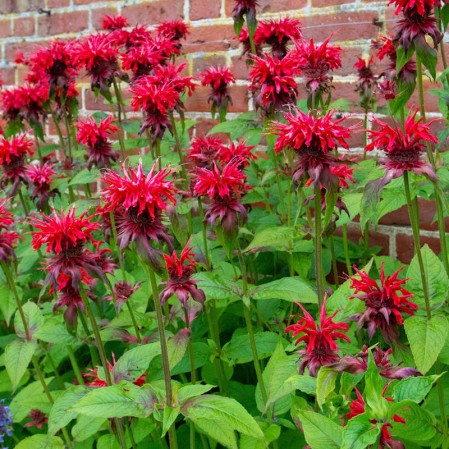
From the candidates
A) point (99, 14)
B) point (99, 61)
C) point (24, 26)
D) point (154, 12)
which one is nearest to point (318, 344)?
point (99, 61)

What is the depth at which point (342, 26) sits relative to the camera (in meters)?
1.78

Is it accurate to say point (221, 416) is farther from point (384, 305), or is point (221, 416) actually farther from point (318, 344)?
point (384, 305)

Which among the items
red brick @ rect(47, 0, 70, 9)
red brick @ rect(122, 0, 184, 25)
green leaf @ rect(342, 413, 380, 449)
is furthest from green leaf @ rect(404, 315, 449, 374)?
red brick @ rect(47, 0, 70, 9)

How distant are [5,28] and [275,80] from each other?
5.76 feet

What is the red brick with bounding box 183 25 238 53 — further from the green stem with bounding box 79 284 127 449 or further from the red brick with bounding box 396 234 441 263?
the green stem with bounding box 79 284 127 449

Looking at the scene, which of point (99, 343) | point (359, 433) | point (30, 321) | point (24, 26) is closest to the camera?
point (359, 433)

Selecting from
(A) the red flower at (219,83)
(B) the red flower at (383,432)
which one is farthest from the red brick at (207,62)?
(B) the red flower at (383,432)

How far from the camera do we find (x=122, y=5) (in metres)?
2.25

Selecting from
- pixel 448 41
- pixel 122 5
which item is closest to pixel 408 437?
pixel 448 41

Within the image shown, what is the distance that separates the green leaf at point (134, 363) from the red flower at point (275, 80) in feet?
1.68

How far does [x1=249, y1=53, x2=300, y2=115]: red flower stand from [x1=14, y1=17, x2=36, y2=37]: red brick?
5.08 feet

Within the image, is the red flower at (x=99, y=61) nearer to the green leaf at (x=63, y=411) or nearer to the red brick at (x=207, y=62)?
the red brick at (x=207, y=62)

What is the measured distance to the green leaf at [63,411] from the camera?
3.62 feet

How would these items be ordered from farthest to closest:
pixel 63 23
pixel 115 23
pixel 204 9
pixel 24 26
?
1. pixel 24 26
2. pixel 63 23
3. pixel 204 9
4. pixel 115 23
